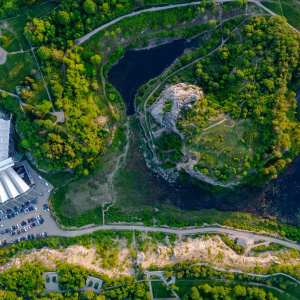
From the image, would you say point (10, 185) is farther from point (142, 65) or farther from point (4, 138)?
point (142, 65)

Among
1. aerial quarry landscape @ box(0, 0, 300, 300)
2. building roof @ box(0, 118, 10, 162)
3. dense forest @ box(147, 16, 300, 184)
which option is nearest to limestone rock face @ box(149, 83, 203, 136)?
aerial quarry landscape @ box(0, 0, 300, 300)

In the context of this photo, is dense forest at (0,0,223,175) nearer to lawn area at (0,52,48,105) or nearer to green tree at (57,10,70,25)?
green tree at (57,10,70,25)

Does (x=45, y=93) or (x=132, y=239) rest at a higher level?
(x=45, y=93)

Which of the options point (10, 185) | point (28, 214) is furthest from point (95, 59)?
point (28, 214)

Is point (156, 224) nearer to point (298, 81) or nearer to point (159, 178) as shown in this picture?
point (159, 178)

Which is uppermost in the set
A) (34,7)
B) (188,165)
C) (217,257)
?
(34,7)

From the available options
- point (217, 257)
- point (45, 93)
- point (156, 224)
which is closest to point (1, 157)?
point (45, 93)

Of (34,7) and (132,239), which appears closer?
(34,7)

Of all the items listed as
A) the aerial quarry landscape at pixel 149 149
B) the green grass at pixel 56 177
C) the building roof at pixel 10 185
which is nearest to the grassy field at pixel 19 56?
the aerial quarry landscape at pixel 149 149
